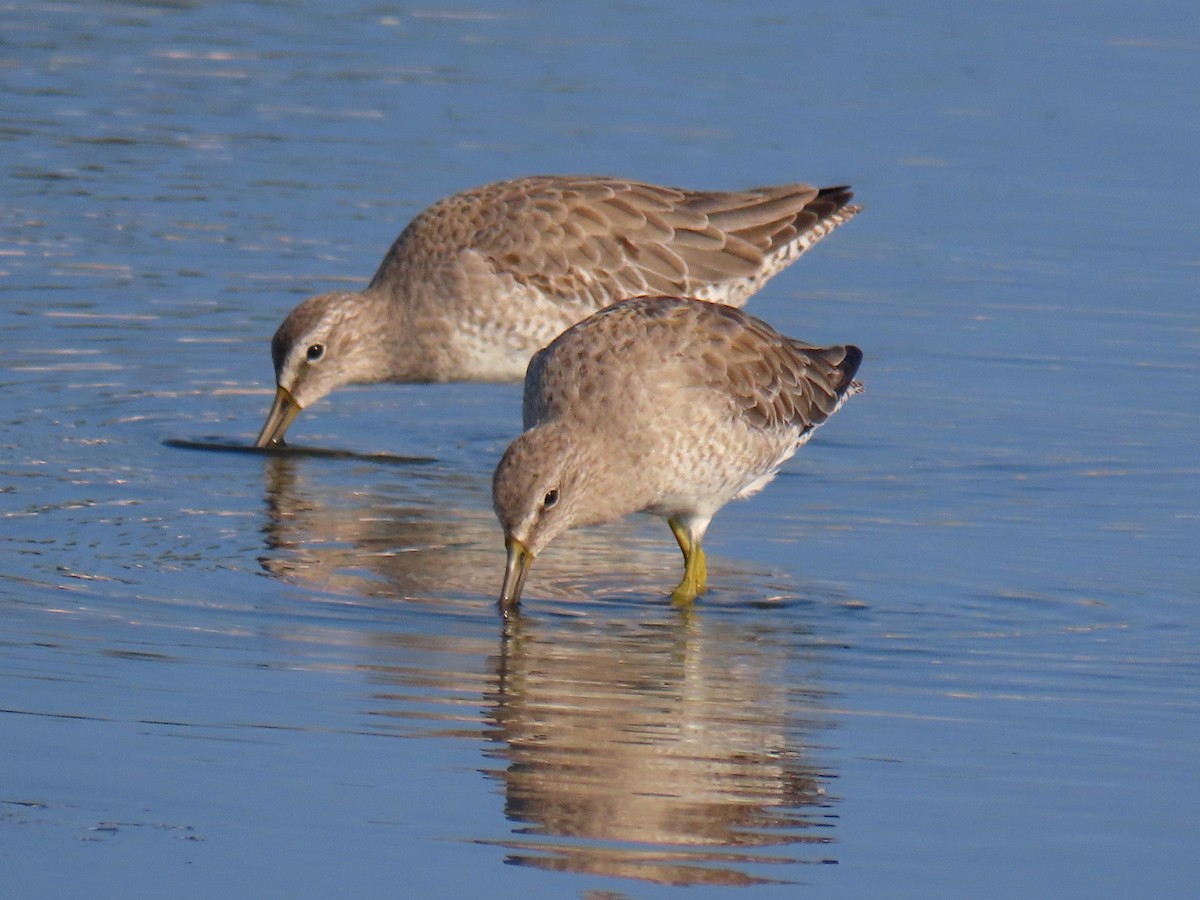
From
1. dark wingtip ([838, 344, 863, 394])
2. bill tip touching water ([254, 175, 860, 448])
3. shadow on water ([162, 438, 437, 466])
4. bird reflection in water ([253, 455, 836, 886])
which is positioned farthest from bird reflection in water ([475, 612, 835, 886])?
bill tip touching water ([254, 175, 860, 448])

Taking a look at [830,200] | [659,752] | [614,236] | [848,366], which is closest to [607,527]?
[848,366]

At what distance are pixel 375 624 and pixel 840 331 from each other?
15.6 feet

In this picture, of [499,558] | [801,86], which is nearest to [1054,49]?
[801,86]

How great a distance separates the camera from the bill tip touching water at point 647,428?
772 cm

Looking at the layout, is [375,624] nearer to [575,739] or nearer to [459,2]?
[575,739]

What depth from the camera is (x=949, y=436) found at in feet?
33.7

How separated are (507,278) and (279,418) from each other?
120 centimetres

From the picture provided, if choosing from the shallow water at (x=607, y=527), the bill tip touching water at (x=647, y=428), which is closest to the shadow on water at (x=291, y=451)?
the shallow water at (x=607, y=527)

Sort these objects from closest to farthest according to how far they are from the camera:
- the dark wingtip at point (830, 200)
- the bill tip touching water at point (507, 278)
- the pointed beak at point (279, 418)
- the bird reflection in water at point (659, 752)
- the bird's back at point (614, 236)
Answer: the bird reflection in water at point (659, 752)
the pointed beak at point (279, 418)
the bill tip touching water at point (507, 278)
the bird's back at point (614, 236)
the dark wingtip at point (830, 200)

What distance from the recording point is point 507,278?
35.0 ft

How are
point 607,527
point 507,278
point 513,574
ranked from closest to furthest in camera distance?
point 513,574
point 607,527
point 507,278

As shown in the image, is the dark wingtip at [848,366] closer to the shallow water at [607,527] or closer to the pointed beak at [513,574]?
the shallow water at [607,527]

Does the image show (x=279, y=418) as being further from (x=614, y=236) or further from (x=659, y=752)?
(x=659, y=752)

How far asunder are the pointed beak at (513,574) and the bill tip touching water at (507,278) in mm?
2873
